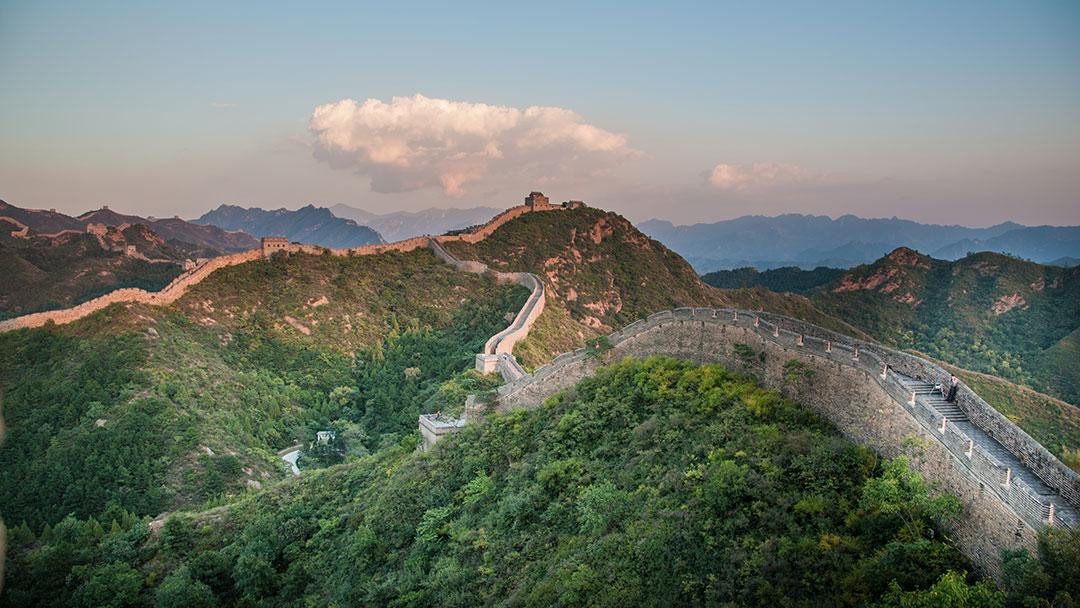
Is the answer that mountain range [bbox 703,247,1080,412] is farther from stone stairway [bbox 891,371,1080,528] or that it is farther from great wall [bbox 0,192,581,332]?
stone stairway [bbox 891,371,1080,528]

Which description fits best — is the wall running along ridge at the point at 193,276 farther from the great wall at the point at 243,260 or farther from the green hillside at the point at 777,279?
the green hillside at the point at 777,279

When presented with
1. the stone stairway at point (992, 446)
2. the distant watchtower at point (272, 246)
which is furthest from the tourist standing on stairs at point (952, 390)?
the distant watchtower at point (272, 246)

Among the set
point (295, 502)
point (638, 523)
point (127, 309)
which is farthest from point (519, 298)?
point (638, 523)

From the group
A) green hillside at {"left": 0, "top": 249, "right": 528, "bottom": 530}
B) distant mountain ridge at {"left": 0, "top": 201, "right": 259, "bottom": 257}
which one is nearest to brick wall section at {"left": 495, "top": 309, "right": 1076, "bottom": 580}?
green hillside at {"left": 0, "top": 249, "right": 528, "bottom": 530}

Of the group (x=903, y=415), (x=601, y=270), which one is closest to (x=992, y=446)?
(x=903, y=415)

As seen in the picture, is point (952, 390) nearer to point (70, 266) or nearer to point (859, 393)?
point (859, 393)
